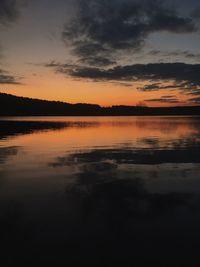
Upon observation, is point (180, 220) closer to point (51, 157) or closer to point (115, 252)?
point (115, 252)

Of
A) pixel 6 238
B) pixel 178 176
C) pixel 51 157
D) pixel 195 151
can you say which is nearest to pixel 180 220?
pixel 6 238

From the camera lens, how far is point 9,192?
14164 millimetres

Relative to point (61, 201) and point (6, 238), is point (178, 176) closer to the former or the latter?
point (61, 201)

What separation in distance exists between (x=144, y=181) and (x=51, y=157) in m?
10.9

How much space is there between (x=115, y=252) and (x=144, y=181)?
334 inches

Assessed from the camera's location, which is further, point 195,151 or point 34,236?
point 195,151

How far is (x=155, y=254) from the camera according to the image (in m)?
8.11

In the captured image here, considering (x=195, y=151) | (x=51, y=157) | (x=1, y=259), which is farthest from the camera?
(x=195, y=151)

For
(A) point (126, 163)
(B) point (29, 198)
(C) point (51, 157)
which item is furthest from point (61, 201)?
(C) point (51, 157)

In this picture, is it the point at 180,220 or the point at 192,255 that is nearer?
the point at 192,255

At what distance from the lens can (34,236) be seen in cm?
920

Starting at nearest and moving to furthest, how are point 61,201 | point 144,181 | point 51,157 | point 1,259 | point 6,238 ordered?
point 1,259 → point 6,238 → point 61,201 → point 144,181 → point 51,157

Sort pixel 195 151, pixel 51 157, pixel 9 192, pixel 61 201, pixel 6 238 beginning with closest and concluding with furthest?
1. pixel 6 238
2. pixel 61 201
3. pixel 9 192
4. pixel 51 157
5. pixel 195 151

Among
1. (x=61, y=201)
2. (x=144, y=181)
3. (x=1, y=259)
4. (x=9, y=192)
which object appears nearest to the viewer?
(x=1, y=259)
